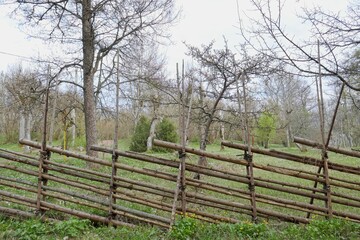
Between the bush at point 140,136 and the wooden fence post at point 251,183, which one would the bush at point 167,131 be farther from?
the wooden fence post at point 251,183

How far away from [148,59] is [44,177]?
7.22m

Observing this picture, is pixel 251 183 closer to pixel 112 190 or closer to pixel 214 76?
pixel 112 190

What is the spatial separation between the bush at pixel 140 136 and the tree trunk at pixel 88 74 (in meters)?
9.04

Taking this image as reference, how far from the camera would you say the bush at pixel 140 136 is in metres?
18.5

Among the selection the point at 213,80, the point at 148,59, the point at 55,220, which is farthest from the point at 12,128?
the point at 55,220

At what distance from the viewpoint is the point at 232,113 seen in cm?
781

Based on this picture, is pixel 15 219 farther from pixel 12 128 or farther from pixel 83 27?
pixel 12 128

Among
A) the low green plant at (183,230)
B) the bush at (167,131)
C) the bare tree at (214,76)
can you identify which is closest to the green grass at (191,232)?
the low green plant at (183,230)

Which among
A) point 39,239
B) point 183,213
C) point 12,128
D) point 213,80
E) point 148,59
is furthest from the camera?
point 12,128

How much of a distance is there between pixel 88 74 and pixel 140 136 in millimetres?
9343

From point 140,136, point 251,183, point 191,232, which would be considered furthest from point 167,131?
point 191,232

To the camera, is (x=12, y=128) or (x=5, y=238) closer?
(x=5, y=238)

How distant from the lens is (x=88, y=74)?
9.61 meters

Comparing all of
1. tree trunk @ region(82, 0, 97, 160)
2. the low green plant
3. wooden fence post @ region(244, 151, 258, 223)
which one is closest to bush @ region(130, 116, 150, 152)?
tree trunk @ region(82, 0, 97, 160)
